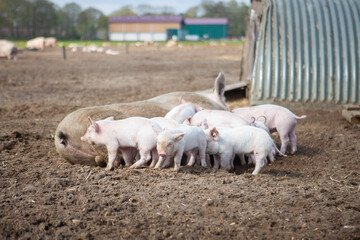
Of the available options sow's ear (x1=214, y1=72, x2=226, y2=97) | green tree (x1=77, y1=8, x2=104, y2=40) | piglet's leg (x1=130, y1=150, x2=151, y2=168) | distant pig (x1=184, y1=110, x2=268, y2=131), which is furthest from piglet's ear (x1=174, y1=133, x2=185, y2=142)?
green tree (x1=77, y1=8, x2=104, y2=40)

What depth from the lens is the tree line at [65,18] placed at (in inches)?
2554

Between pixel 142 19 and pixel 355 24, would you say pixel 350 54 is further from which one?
pixel 142 19

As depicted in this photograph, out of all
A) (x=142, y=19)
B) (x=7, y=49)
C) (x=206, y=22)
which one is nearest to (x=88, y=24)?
(x=142, y=19)

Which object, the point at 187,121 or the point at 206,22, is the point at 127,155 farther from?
the point at 206,22

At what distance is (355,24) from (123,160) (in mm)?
6321

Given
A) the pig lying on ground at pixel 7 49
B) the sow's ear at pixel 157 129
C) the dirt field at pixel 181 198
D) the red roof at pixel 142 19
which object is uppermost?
the red roof at pixel 142 19

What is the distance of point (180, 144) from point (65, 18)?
94.1 metres

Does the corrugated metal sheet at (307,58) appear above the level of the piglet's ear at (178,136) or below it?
above

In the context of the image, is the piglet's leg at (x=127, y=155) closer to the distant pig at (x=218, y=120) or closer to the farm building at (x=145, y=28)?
the distant pig at (x=218, y=120)

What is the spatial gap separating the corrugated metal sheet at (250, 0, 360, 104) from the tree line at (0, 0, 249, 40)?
98.8 feet

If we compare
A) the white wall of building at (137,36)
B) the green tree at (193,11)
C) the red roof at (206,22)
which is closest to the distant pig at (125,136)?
the white wall of building at (137,36)

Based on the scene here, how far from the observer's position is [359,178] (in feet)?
14.8

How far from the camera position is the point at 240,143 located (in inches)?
176

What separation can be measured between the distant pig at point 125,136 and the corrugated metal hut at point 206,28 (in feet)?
296
